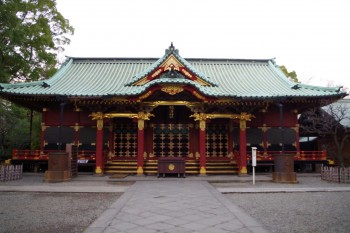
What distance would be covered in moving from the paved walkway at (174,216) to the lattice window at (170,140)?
9705 mm

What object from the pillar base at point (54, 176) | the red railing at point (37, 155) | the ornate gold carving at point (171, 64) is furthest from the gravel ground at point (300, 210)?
the red railing at point (37, 155)

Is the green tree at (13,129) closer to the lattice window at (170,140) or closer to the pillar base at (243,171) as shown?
the lattice window at (170,140)

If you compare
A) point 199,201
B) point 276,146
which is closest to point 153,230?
point 199,201

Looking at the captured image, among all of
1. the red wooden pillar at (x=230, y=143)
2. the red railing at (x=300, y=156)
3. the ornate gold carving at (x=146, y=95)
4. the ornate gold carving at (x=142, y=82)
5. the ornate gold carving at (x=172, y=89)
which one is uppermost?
the ornate gold carving at (x=142, y=82)

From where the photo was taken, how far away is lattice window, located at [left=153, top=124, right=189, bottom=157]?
67.3ft

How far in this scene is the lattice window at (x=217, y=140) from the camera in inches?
815

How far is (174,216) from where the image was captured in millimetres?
7438

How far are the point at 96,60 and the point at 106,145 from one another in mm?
9366

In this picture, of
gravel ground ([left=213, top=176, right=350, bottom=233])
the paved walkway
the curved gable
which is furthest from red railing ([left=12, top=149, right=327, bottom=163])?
the paved walkway

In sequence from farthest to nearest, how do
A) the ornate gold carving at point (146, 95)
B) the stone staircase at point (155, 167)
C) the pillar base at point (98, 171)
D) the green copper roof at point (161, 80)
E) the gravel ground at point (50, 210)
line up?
the stone staircase at point (155, 167) → the green copper roof at point (161, 80) → the pillar base at point (98, 171) → the ornate gold carving at point (146, 95) → the gravel ground at point (50, 210)

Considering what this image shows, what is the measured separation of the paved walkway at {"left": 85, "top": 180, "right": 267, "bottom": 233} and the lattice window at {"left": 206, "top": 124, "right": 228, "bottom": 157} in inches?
392

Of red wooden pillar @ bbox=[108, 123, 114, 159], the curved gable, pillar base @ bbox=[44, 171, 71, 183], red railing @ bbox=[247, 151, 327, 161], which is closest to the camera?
pillar base @ bbox=[44, 171, 71, 183]

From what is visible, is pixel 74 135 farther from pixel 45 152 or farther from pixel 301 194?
pixel 301 194

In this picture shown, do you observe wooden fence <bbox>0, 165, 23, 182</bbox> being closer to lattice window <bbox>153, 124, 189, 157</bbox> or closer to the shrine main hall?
the shrine main hall
